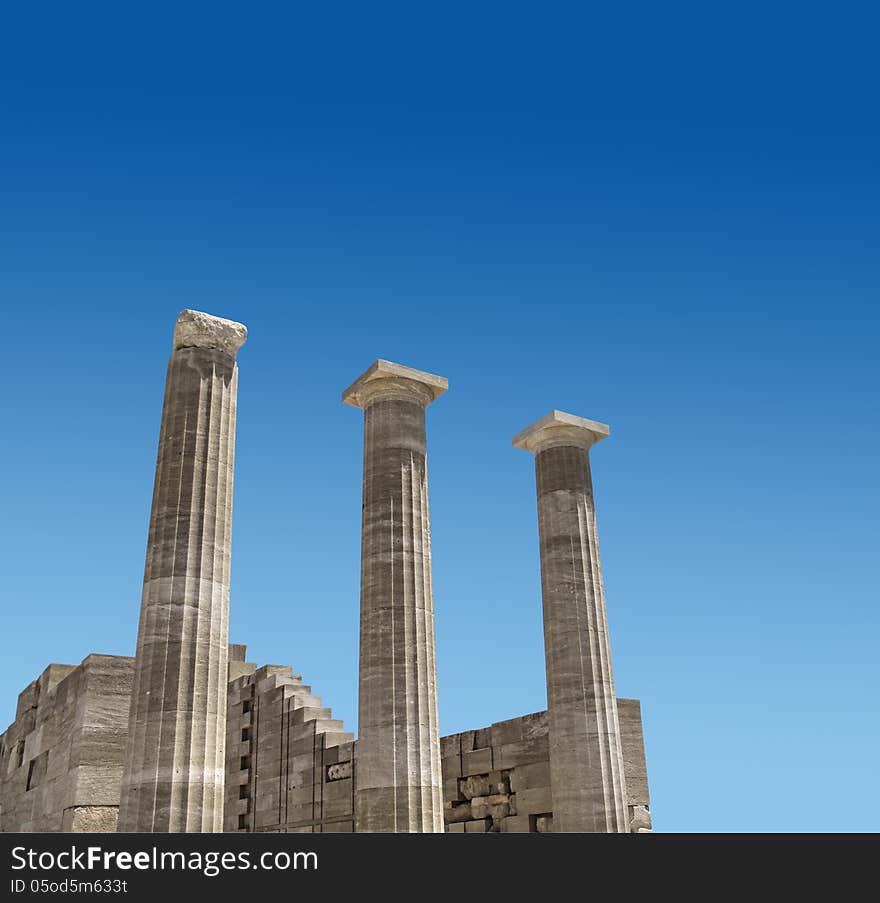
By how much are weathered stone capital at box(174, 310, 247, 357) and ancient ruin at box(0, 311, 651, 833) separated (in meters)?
0.04

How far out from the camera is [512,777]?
2148cm

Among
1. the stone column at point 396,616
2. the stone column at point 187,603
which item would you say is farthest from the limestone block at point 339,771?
the stone column at point 187,603

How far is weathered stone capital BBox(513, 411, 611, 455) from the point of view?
22391mm

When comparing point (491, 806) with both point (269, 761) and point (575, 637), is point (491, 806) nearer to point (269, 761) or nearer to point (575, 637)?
point (575, 637)

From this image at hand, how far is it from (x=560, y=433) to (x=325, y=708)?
994 centimetres

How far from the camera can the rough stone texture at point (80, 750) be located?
18.7m

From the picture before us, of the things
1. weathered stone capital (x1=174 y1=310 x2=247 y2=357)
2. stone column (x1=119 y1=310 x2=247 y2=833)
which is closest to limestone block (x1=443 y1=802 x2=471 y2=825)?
stone column (x1=119 y1=310 x2=247 y2=833)

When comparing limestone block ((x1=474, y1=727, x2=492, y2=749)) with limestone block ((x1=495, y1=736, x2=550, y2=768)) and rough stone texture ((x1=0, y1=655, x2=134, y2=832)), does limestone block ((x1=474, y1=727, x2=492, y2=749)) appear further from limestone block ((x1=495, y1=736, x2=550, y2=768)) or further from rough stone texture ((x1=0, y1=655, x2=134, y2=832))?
rough stone texture ((x1=0, y1=655, x2=134, y2=832))

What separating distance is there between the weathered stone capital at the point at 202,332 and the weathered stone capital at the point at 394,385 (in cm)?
353

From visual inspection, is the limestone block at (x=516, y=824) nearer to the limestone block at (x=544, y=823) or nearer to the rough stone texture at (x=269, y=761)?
the rough stone texture at (x=269, y=761)

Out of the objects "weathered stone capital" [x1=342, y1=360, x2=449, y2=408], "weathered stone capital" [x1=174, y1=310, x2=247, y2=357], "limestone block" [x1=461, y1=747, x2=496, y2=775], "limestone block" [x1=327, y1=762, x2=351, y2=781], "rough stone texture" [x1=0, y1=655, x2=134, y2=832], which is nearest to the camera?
"weathered stone capital" [x1=174, y1=310, x2=247, y2=357]
